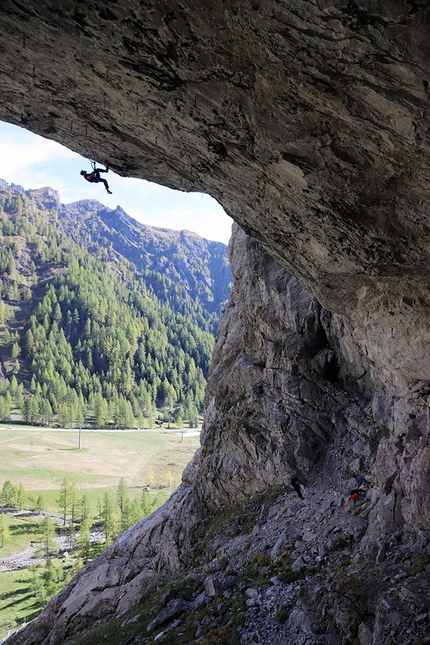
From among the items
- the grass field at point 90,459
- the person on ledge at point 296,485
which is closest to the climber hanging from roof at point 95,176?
the person on ledge at point 296,485

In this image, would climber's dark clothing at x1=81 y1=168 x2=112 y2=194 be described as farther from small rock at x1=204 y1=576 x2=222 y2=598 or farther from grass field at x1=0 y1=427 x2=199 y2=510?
grass field at x1=0 y1=427 x2=199 y2=510

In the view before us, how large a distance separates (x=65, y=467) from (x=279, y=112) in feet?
332

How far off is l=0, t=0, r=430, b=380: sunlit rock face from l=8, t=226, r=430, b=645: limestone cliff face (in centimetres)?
581

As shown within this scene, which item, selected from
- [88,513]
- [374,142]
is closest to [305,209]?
[374,142]

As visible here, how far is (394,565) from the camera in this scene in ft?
43.5

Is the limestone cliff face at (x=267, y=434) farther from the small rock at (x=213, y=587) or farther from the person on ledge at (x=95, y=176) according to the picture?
the person on ledge at (x=95, y=176)

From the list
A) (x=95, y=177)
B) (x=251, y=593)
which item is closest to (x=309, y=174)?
(x=95, y=177)

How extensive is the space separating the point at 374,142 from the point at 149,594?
71.3 ft

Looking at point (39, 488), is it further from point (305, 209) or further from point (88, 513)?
point (305, 209)

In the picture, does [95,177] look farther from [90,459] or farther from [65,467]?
[90,459]

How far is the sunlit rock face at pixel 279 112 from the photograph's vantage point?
7.81 m

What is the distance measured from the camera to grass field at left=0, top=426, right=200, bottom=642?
5672 centimetres

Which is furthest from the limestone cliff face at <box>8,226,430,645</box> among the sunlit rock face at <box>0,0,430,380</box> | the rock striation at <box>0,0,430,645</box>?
the sunlit rock face at <box>0,0,430,380</box>

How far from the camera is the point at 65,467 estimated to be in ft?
321
